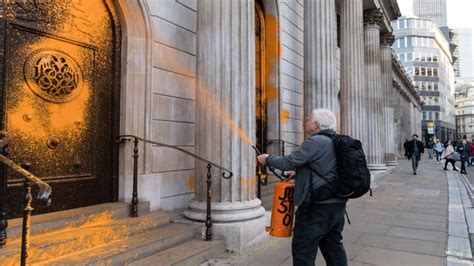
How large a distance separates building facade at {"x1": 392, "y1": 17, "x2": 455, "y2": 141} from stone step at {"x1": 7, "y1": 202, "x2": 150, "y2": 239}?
7581 cm

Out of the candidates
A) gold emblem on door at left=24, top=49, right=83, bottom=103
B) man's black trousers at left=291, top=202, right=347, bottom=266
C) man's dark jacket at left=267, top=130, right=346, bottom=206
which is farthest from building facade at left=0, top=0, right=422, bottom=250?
man's dark jacket at left=267, top=130, right=346, bottom=206

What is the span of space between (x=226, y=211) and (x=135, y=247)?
146 cm

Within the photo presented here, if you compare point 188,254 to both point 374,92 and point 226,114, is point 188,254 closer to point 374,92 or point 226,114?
point 226,114

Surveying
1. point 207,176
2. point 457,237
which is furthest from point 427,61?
point 207,176

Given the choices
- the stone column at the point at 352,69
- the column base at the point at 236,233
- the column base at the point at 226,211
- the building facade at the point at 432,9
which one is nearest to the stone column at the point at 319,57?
the stone column at the point at 352,69

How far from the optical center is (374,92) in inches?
657

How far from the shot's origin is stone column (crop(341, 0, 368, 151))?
13125 millimetres

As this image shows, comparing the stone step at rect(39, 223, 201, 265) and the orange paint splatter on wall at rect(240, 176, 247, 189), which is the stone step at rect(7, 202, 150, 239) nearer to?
the stone step at rect(39, 223, 201, 265)

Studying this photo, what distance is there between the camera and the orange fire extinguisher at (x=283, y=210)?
334 cm

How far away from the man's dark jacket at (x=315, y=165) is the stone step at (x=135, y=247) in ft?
6.27

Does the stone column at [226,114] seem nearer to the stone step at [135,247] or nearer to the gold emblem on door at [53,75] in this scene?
the stone step at [135,247]

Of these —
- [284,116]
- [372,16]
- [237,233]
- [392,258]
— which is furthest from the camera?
[372,16]

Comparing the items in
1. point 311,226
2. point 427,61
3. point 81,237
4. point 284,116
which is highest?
point 427,61

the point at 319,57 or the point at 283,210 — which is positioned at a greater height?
the point at 319,57
